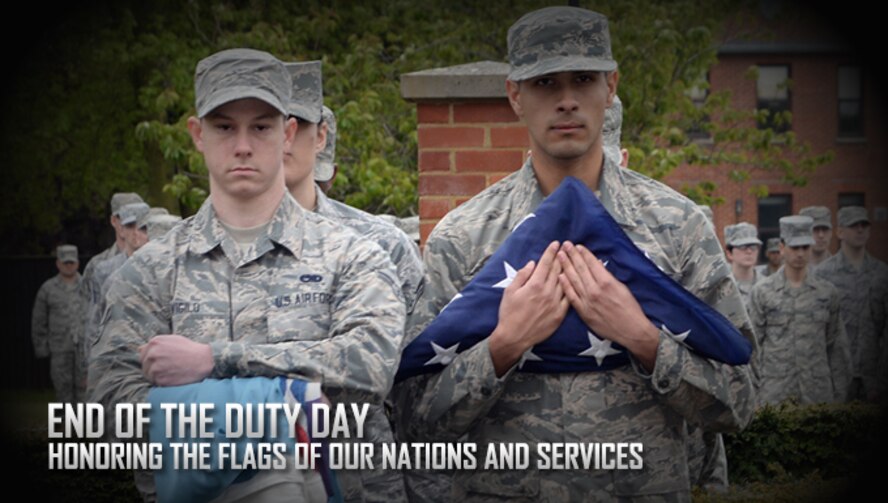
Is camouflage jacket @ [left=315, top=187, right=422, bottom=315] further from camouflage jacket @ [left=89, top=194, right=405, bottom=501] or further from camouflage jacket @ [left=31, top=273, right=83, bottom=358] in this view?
camouflage jacket @ [left=31, top=273, right=83, bottom=358]

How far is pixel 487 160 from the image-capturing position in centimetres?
682

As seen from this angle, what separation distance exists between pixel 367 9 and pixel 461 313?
1244 cm

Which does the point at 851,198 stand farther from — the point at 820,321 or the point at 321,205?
the point at 321,205

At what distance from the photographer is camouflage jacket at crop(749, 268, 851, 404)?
442 inches

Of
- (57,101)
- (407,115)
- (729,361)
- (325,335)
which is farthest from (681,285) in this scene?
(57,101)

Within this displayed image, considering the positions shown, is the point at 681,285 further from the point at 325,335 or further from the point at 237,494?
the point at 237,494

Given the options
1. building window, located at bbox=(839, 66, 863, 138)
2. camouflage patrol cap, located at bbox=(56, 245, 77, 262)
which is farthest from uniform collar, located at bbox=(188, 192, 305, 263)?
building window, located at bbox=(839, 66, 863, 138)

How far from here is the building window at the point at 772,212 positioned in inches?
1356

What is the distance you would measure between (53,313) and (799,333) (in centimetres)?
1016

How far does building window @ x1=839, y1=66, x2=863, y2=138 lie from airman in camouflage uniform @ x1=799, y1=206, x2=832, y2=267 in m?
20.8

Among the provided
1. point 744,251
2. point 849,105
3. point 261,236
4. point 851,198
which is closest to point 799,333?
point 744,251

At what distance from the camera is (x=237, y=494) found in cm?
355

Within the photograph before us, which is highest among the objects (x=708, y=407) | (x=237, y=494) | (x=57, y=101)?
(x=57, y=101)

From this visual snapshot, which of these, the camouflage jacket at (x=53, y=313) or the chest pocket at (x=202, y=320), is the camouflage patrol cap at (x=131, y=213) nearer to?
the camouflage jacket at (x=53, y=313)
